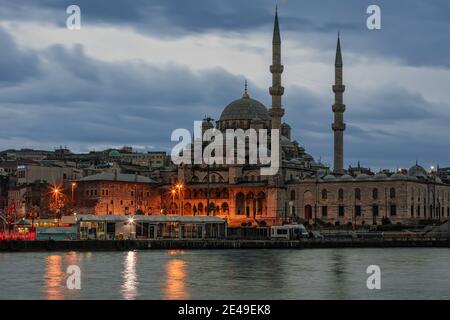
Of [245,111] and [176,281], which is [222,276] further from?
[245,111]

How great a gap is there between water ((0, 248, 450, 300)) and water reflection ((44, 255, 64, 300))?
0.14 feet

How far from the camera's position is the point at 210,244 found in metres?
81.4

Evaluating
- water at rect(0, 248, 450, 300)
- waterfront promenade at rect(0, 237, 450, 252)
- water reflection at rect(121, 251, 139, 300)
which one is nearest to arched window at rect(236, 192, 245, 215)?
waterfront promenade at rect(0, 237, 450, 252)

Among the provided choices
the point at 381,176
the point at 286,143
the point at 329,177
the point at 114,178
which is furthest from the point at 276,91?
the point at 286,143

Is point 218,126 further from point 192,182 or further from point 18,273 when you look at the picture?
point 18,273

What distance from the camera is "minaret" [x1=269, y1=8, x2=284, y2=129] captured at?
9794 centimetres

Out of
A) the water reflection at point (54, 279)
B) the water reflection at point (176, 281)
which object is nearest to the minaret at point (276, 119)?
the water reflection at point (176, 281)

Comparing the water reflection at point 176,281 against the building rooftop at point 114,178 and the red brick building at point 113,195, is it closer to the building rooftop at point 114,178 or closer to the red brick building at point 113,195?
the red brick building at point 113,195

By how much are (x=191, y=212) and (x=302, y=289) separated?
6582cm

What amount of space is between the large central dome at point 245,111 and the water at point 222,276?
47.4 metres

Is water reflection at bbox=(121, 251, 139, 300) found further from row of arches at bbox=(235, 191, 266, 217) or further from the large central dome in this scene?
the large central dome

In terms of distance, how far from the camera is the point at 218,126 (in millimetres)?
119500

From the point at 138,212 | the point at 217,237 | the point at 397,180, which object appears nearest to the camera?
the point at 217,237
